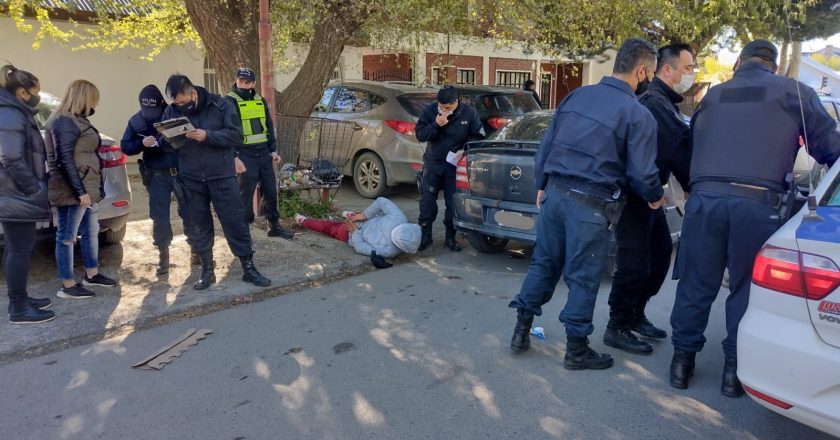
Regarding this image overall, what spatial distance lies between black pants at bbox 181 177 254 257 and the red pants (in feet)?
5.02

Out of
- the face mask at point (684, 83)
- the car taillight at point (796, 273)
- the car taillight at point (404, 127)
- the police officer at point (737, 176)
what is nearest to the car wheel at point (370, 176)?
the car taillight at point (404, 127)

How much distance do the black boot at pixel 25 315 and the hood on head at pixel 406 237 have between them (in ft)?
9.32

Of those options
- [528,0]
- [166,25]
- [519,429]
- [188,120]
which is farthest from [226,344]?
[166,25]

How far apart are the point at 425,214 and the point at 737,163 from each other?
3699 mm

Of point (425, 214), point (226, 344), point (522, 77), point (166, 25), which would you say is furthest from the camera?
point (522, 77)

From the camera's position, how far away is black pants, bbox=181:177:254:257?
496cm

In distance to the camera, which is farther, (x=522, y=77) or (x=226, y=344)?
(x=522, y=77)

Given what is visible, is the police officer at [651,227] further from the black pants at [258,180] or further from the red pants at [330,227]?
the black pants at [258,180]

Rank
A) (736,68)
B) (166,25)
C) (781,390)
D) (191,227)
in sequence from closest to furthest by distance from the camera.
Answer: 1. (781,390)
2. (736,68)
3. (191,227)
4. (166,25)

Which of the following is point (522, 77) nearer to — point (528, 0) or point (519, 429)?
point (528, 0)

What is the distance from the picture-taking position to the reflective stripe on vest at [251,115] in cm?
603

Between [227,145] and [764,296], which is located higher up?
[227,145]

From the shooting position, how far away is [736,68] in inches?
139

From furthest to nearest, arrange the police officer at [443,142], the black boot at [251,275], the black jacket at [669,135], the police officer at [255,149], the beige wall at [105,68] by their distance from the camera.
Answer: the beige wall at [105,68], the police officer at [443,142], the police officer at [255,149], the black boot at [251,275], the black jacket at [669,135]
